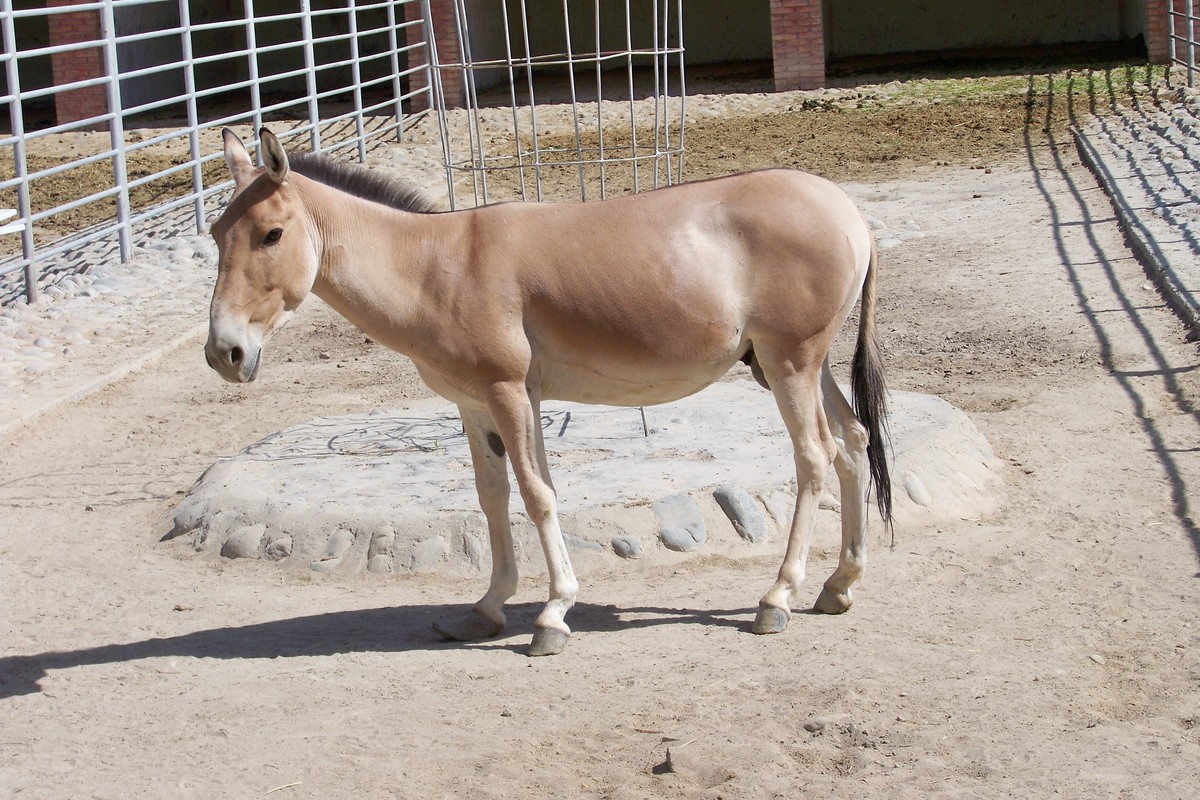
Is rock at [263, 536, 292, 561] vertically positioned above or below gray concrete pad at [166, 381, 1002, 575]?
below

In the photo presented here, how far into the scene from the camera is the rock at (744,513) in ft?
19.1

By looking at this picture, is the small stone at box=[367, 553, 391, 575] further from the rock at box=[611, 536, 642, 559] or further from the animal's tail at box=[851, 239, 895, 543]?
the animal's tail at box=[851, 239, 895, 543]

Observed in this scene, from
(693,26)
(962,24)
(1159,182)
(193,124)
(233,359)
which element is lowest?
(1159,182)

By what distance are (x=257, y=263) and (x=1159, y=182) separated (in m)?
9.57

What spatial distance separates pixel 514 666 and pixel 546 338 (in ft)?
3.81

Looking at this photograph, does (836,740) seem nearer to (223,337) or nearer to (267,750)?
(267,750)

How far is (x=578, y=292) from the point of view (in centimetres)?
476

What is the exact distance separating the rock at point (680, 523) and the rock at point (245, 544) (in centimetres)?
178

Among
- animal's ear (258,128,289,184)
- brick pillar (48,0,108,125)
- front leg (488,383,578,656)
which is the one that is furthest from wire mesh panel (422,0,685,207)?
brick pillar (48,0,108,125)

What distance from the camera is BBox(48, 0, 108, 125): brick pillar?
792 inches

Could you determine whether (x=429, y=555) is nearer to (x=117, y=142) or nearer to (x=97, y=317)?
(x=97, y=317)

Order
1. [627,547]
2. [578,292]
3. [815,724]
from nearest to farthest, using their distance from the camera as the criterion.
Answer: [815,724] < [578,292] < [627,547]

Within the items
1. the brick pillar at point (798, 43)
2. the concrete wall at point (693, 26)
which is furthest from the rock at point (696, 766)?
the concrete wall at point (693, 26)

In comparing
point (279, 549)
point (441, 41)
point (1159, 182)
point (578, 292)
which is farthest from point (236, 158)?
point (441, 41)
